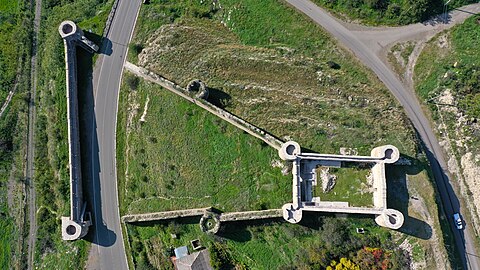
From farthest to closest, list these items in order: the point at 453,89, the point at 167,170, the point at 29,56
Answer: the point at 29,56
the point at 453,89
the point at 167,170

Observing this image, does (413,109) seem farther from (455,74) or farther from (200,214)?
(200,214)

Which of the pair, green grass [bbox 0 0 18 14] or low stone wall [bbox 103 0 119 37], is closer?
low stone wall [bbox 103 0 119 37]

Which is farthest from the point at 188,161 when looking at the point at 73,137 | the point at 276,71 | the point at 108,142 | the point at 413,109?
the point at 413,109

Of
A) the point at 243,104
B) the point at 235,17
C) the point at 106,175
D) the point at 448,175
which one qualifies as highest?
the point at 235,17

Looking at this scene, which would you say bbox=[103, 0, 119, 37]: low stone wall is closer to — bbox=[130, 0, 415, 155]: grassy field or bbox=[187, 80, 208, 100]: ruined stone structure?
bbox=[130, 0, 415, 155]: grassy field

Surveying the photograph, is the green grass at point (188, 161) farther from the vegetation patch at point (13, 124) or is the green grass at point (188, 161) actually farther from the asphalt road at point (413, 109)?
the asphalt road at point (413, 109)

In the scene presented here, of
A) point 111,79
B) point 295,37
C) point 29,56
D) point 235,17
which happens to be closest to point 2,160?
point 29,56

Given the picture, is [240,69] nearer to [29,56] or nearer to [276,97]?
[276,97]

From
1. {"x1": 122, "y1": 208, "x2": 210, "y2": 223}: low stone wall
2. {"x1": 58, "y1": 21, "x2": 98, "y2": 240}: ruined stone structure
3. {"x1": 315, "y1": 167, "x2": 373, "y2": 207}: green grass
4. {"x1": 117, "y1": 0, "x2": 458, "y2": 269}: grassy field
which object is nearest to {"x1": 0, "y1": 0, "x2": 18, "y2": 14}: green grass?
{"x1": 58, "y1": 21, "x2": 98, "y2": 240}: ruined stone structure
